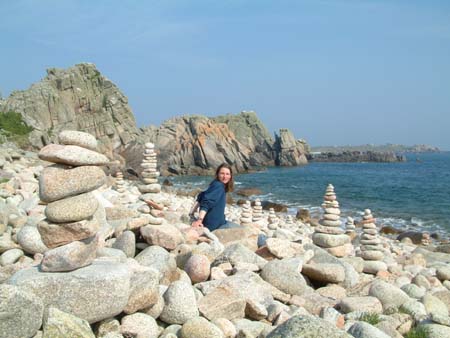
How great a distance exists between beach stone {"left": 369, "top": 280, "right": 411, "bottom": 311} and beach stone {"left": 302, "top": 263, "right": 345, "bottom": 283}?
61cm

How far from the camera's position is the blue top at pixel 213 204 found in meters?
10.2

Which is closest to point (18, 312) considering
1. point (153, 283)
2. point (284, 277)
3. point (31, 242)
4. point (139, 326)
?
point (139, 326)

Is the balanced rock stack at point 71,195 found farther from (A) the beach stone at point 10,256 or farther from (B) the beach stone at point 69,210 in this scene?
(A) the beach stone at point 10,256

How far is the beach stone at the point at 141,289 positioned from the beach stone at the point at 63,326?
764 mm

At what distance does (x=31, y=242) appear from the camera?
6.64m

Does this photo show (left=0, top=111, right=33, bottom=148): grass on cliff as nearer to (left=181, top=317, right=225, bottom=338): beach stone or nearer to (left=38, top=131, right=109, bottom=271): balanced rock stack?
(left=38, top=131, right=109, bottom=271): balanced rock stack

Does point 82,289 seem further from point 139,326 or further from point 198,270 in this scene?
point 198,270

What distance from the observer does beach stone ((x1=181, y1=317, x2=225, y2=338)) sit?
485cm

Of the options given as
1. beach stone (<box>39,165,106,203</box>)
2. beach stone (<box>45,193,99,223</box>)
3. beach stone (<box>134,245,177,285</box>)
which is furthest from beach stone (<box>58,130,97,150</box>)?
beach stone (<box>134,245,177,285</box>)

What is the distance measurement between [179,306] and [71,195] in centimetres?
179

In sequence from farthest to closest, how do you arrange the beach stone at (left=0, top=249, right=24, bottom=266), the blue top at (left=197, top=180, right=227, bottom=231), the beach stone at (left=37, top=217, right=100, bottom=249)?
the blue top at (left=197, top=180, right=227, bottom=231) → the beach stone at (left=0, top=249, right=24, bottom=266) → the beach stone at (left=37, top=217, right=100, bottom=249)

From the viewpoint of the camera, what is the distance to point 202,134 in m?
81.3

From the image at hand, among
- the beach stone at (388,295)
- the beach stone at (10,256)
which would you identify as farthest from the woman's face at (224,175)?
the beach stone at (10,256)

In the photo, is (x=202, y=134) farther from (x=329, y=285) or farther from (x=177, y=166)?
(x=329, y=285)
